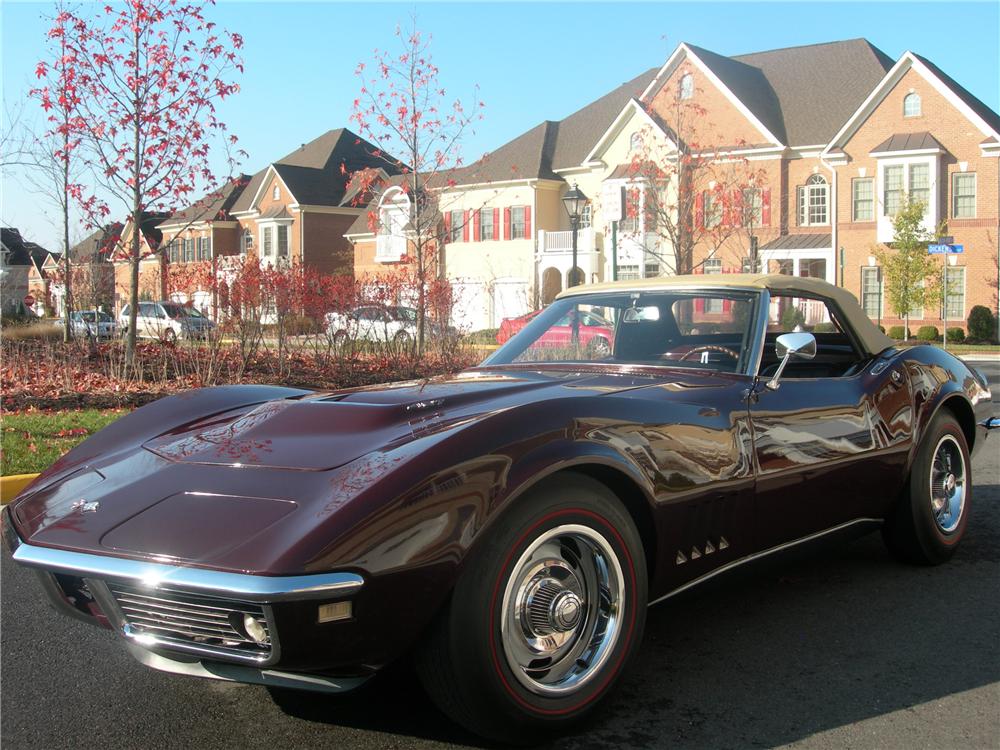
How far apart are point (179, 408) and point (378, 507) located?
1.71 metres

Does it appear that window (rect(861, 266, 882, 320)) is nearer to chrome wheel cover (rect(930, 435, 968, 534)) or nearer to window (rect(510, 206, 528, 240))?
window (rect(510, 206, 528, 240))

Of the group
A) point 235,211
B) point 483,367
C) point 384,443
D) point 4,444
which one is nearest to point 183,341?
point 4,444

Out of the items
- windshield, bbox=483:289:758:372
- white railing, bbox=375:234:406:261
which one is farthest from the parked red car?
white railing, bbox=375:234:406:261

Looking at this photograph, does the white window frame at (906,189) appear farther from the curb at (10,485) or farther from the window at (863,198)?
the curb at (10,485)

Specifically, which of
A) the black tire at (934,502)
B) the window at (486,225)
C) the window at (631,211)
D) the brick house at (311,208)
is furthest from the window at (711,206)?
the black tire at (934,502)

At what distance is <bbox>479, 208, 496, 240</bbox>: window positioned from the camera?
42531 millimetres

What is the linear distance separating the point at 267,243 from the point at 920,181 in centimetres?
3384

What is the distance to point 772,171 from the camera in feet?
118

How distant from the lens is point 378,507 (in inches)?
95.5

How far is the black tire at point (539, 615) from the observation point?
249 cm

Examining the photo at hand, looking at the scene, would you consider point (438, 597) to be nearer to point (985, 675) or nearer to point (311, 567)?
point (311, 567)

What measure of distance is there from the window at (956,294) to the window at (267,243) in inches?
1337

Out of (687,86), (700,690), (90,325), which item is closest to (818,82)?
(687,86)

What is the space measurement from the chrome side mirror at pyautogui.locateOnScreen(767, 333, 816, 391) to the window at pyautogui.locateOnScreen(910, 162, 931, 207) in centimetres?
3261
